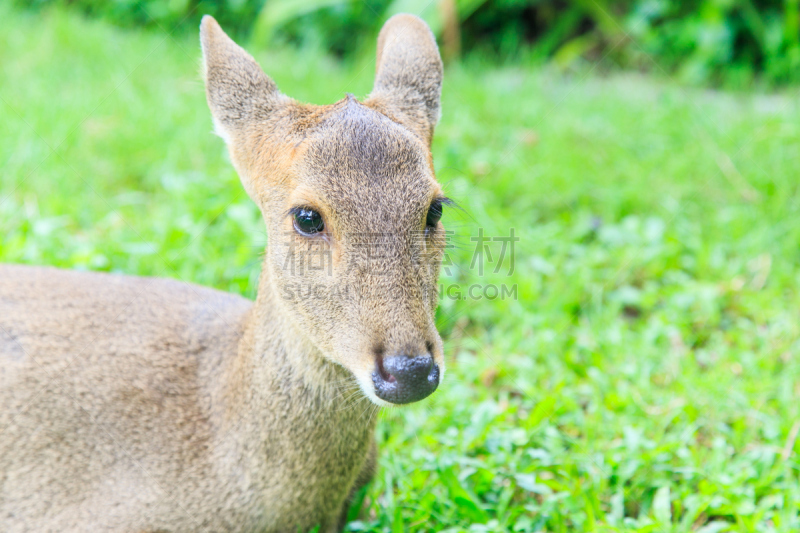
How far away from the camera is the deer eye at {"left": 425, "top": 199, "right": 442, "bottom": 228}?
2.64m

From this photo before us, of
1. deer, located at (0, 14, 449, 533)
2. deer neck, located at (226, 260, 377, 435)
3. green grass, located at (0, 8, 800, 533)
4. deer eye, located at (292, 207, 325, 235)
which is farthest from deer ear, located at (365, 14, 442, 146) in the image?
deer neck, located at (226, 260, 377, 435)

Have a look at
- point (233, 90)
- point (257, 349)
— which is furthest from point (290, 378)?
point (233, 90)

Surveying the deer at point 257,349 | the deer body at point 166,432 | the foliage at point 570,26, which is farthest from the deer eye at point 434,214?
the foliage at point 570,26

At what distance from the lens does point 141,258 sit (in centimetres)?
430

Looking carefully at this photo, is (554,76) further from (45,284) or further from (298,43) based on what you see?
(45,284)

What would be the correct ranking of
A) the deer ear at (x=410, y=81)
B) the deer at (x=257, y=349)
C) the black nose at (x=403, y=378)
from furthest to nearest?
the deer ear at (x=410, y=81)
the deer at (x=257, y=349)
the black nose at (x=403, y=378)

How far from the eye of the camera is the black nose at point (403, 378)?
2.26 metres

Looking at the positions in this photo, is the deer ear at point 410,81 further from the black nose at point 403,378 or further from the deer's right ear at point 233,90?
the black nose at point 403,378

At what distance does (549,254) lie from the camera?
194 inches

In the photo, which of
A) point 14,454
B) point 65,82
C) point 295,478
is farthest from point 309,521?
point 65,82

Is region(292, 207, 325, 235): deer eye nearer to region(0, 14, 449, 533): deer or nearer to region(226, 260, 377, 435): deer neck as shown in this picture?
region(0, 14, 449, 533): deer


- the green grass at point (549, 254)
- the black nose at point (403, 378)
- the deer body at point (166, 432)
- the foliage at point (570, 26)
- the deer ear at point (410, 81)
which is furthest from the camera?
the foliage at point (570, 26)

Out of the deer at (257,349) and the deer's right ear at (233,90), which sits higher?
the deer's right ear at (233,90)

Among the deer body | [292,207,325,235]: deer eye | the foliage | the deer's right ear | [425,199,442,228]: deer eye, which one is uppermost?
the foliage
